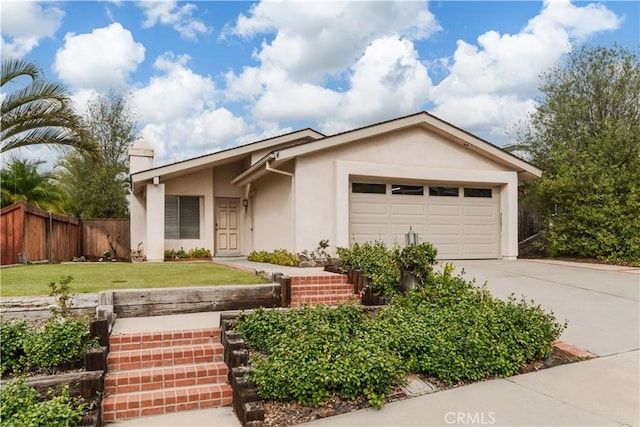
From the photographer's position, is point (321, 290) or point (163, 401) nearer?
point (163, 401)

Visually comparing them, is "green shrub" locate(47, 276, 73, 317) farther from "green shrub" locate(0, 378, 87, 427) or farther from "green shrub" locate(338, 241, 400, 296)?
"green shrub" locate(338, 241, 400, 296)

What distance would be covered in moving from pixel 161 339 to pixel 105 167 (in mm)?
19015

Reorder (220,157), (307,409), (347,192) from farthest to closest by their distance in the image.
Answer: (220,157)
(347,192)
(307,409)

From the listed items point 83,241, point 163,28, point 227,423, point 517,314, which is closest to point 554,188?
point 517,314

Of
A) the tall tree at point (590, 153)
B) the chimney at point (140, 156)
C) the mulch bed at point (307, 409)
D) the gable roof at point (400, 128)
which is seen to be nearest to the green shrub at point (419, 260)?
the mulch bed at point (307, 409)

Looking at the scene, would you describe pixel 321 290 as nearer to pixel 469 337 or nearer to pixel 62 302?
pixel 469 337

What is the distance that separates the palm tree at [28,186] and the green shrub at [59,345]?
15.8m

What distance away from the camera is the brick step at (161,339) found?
5325mm

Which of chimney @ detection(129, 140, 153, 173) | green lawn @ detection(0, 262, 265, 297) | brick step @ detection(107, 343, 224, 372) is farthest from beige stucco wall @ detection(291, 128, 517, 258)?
chimney @ detection(129, 140, 153, 173)

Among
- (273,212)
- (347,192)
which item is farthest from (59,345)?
(273,212)

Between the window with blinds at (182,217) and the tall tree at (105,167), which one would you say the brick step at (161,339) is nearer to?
the window with blinds at (182,217)

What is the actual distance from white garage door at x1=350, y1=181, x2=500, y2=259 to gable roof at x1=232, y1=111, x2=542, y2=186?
1.10m

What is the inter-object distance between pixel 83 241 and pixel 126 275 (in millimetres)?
9918

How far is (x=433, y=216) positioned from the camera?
13.0 m
